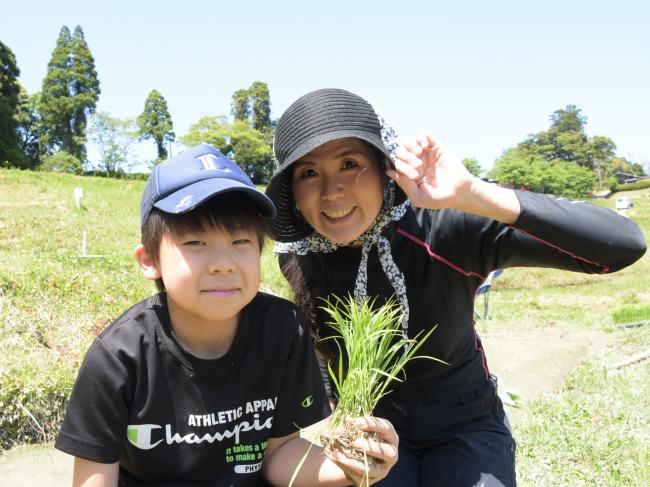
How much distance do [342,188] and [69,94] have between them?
46.3m

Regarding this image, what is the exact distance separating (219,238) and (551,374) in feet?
19.4

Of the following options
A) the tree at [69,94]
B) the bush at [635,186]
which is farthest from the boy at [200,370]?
the bush at [635,186]

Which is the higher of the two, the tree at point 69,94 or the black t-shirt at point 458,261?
the tree at point 69,94

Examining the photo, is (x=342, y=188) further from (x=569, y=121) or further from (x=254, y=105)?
(x=569, y=121)

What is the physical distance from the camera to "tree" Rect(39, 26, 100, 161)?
41188mm

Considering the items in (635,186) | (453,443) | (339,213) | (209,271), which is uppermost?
(635,186)

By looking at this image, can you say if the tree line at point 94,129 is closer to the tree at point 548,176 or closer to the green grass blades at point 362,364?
the tree at point 548,176

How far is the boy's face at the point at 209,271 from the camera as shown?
1712 mm

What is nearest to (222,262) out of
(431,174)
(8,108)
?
(431,174)

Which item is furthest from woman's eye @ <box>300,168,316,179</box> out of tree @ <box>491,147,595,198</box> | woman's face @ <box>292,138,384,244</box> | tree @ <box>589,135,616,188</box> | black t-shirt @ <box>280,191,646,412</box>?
tree @ <box>589,135,616,188</box>

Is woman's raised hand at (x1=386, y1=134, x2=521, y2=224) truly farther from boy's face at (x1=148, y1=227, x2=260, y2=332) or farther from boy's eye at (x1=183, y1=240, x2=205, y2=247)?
boy's eye at (x1=183, y1=240, x2=205, y2=247)

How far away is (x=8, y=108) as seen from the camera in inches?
1236

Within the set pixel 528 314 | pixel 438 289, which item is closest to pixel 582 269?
pixel 438 289

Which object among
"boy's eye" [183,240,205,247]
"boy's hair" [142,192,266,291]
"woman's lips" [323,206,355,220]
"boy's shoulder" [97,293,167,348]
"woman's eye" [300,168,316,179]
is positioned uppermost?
"woman's eye" [300,168,316,179]
